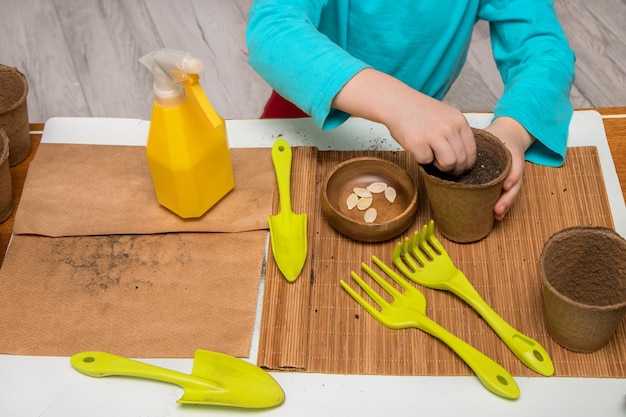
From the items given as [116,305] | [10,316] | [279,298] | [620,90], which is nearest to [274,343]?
[279,298]

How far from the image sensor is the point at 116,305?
0.72m

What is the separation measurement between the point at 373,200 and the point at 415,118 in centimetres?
11

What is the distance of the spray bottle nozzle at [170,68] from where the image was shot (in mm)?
669

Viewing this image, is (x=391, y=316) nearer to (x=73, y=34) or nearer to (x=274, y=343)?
(x=274, y=343)

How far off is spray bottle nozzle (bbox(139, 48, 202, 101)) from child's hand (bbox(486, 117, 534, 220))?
0.35m

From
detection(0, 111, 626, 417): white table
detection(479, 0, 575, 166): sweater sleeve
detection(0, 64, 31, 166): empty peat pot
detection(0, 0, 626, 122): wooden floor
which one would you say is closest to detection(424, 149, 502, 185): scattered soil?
detection(479, 0, 575, 166): sweater sleeve

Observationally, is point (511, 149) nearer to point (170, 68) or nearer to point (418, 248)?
point (418, 248)

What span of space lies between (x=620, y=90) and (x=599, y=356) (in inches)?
47.7

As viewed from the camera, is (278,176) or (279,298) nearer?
(279,298)

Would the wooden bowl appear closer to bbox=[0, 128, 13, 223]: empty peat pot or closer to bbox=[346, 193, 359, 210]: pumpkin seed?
bbox=[346, 193, 359, 210]: pumpkin seed

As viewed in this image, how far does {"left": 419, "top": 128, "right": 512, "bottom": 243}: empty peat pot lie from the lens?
0.70 m

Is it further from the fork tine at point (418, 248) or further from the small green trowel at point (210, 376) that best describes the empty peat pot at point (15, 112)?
the fork tine at point (418, 248)

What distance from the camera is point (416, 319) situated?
69cm

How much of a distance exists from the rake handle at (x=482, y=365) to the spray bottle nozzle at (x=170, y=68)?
1.12ft
